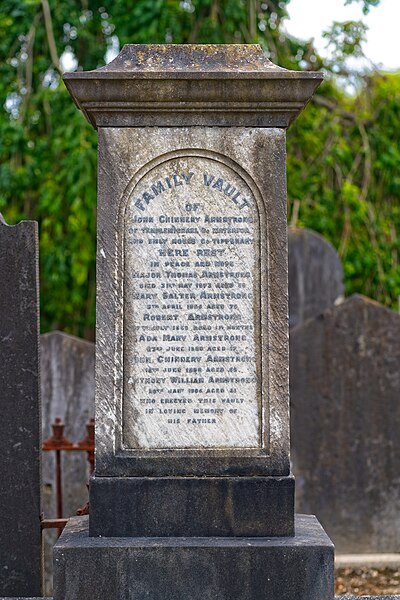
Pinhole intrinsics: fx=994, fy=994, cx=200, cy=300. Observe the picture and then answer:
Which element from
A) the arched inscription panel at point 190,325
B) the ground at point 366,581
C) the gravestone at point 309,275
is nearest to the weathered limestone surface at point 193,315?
→ the arched inscription panel at point 190,325

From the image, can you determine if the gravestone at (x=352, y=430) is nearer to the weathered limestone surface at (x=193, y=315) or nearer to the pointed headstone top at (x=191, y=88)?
the weathered limestone surface at (x=193, y=315)

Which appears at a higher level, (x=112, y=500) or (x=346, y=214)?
(x=346, y=214)

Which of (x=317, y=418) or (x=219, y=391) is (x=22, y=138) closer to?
(x=317, y=418)

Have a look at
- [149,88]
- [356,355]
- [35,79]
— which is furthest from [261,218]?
[35,79]

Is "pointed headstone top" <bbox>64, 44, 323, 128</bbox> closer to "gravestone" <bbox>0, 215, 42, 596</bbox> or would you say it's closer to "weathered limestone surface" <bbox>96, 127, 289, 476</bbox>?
"weathered limestone surface" <bbox>96, 127, 289, 476</bbox>

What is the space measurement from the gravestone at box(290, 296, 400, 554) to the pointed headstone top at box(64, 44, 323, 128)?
2679mm

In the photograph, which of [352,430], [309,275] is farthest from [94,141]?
[352,430]

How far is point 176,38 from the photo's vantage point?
7934mm

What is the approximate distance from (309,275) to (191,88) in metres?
4.37

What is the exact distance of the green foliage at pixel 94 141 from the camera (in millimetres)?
7871

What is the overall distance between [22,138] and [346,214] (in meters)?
3.01

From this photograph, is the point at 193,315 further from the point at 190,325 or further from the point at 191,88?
the point at 191,88

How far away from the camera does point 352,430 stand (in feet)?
20.5

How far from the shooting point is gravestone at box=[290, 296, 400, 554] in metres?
6.24
